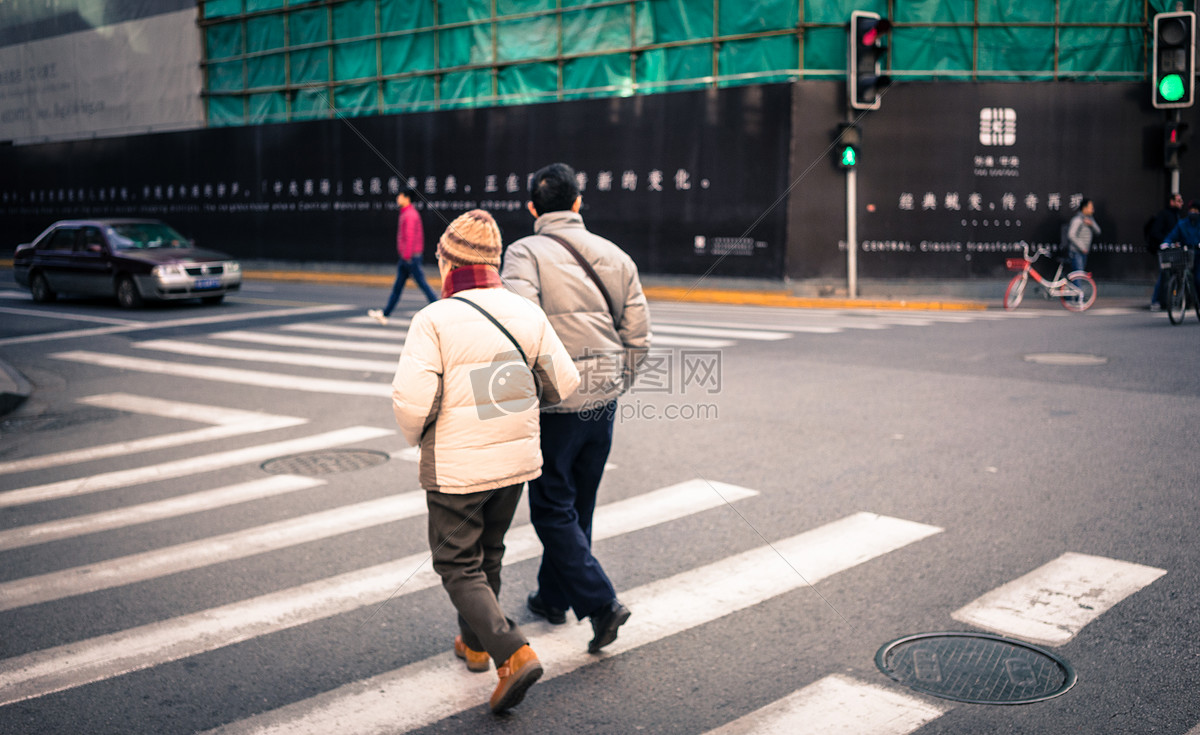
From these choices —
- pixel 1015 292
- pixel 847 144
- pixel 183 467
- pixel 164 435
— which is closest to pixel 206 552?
pixel 183 467

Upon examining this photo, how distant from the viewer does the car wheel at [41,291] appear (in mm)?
20562

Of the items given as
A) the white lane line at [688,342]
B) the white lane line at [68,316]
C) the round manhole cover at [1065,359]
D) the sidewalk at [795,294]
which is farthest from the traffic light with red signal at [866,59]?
the white lane line at [68,316]

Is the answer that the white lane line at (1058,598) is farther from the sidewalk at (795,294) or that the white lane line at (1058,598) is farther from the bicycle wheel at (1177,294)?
the sidewalk at (795,294)

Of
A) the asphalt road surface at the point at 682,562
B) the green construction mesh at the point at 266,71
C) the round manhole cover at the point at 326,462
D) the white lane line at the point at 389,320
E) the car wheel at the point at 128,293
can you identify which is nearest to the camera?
the asphalt road surface at the point at 682,562

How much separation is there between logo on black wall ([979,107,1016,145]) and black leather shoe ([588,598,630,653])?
779 inches

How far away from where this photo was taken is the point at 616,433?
855 cm

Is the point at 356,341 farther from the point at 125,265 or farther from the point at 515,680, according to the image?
the point at 515,680

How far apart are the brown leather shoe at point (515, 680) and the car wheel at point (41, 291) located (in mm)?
20076

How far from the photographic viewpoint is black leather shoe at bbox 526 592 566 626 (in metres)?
4.65

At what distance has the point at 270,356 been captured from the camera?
13023 mm

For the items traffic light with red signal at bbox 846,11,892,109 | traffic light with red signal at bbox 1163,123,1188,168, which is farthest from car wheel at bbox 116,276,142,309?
traffic light with red signal at bbox 1163,123,1188,168

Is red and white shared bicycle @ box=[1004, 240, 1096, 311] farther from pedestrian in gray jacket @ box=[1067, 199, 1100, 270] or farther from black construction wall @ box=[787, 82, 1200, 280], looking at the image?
black construction wall @ box=[787, 82, 1200, 280]

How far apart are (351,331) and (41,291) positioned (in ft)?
30.1

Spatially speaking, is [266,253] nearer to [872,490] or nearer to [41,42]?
[41,42]
